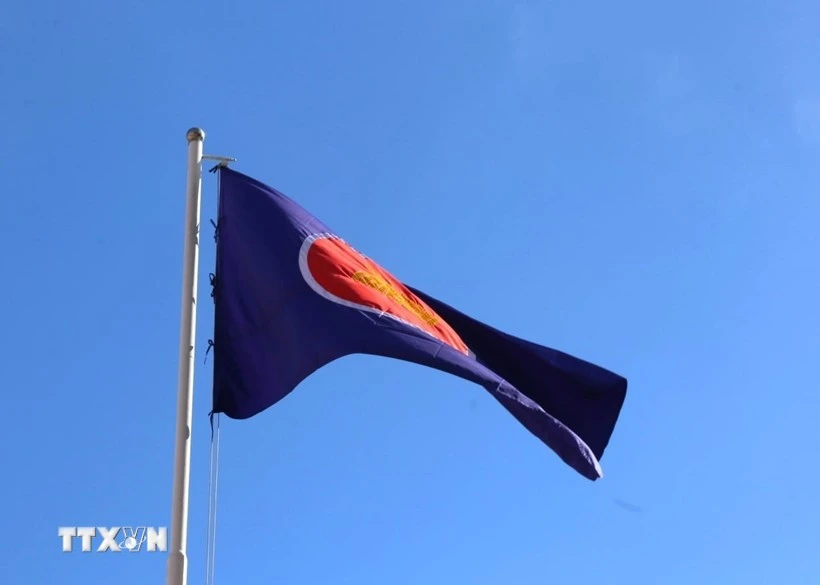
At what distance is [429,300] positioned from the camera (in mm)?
14492

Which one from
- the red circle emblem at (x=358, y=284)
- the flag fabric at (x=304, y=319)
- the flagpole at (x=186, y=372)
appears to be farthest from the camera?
the red circle emblem at (x=358, y=284)

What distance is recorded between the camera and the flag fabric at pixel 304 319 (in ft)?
39.1

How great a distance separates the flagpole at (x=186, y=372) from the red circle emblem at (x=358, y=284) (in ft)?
3.97

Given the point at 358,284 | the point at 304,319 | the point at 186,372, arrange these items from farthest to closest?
the point at 358,284 < the point at 304,319 < the point at 186,372

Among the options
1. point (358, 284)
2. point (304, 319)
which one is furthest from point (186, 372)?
point (358, 284)

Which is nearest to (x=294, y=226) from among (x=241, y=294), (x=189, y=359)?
(x=241, y=294)

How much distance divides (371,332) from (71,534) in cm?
382

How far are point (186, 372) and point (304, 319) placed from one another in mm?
1355

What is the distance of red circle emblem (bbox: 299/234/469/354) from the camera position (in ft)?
41.2

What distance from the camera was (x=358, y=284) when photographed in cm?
1288

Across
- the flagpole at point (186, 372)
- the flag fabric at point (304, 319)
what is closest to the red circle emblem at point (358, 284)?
the flag fabric at point (304, 319)

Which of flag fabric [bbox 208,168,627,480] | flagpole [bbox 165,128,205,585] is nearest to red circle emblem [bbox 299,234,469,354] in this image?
flag fabric [bbox 208,168,627,480]

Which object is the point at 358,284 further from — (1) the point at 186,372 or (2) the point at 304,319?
(1) the point at 186,372

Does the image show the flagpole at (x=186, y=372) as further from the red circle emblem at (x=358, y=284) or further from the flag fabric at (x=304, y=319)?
the red circle emblem at (x=358, y=284)
